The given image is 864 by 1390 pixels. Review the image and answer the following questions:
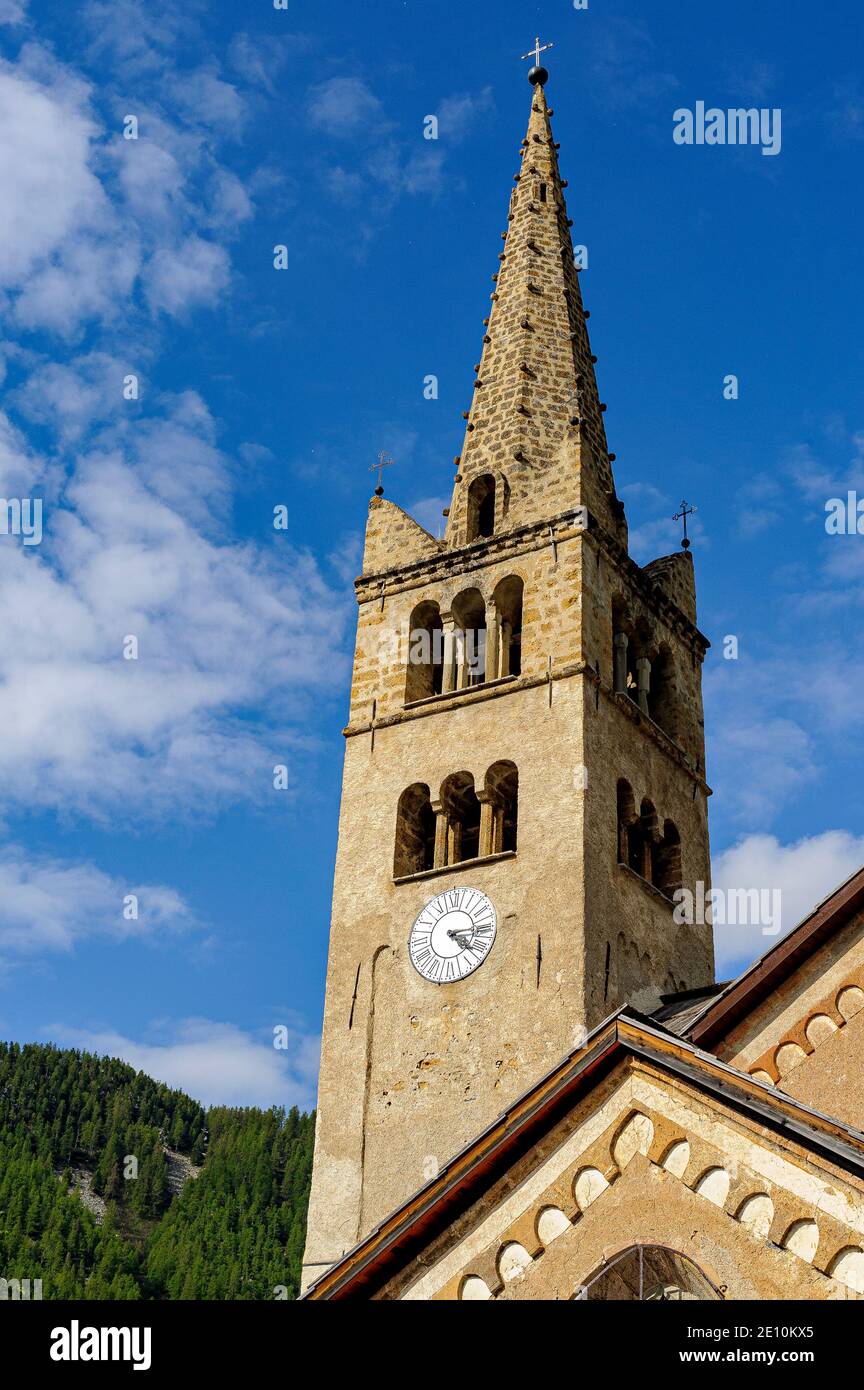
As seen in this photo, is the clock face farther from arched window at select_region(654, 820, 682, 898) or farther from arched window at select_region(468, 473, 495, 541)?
arched window at select_region(468, 473, 495, 541)

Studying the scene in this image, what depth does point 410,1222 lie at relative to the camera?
41.0 feet

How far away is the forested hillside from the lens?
299 feet

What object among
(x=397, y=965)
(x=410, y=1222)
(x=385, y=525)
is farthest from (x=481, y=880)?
(x=410, y=1222)

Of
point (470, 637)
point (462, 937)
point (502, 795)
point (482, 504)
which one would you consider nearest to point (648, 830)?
point (502, 795)

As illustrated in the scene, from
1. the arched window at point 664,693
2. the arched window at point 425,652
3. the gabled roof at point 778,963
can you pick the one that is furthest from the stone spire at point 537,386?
the gabled roof at point 778,963

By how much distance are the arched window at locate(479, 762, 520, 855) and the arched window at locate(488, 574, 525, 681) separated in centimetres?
224

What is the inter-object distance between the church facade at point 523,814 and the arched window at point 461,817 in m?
0.05

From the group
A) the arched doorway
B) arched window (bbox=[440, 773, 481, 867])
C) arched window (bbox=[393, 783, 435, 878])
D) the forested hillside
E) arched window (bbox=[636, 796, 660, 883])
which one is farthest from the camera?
the forested hillside

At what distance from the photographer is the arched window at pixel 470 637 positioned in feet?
112

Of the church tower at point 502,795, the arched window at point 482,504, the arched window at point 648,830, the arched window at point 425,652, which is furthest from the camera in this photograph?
the arched window at point 482,504

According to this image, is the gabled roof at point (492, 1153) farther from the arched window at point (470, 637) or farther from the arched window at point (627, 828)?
the arched window at point (470, 637)

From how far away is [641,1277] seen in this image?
11789mm

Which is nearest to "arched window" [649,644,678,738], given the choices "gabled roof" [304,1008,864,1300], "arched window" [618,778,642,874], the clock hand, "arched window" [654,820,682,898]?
"arched window" [654,820,682,898]

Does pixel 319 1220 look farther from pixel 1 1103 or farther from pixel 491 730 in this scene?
pixel 1 1103
